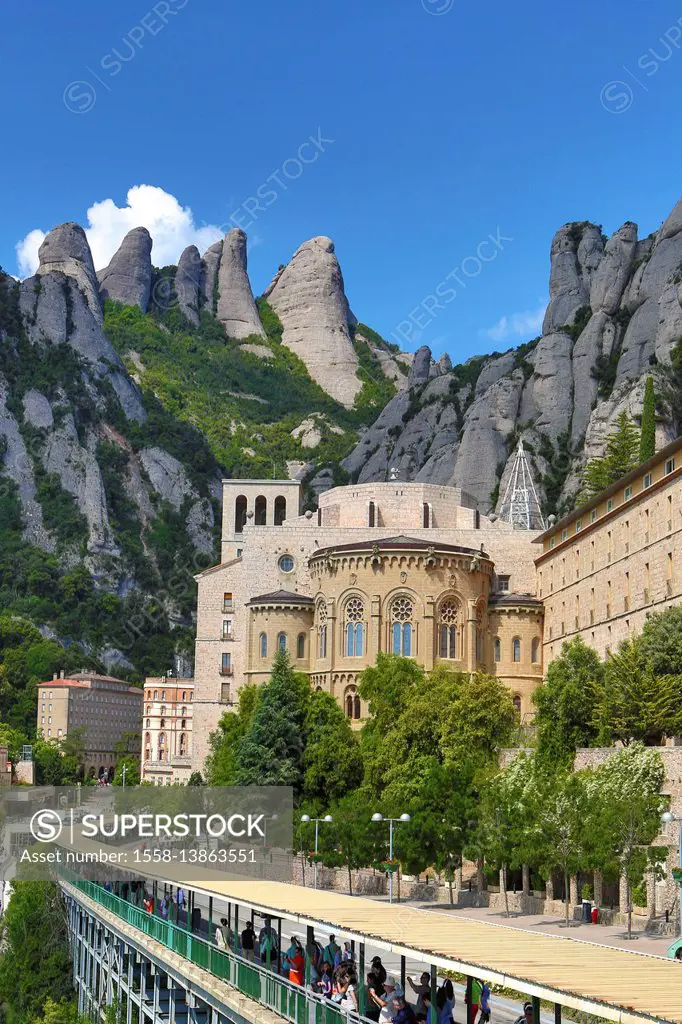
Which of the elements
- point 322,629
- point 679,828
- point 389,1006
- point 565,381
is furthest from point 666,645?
point 565,381

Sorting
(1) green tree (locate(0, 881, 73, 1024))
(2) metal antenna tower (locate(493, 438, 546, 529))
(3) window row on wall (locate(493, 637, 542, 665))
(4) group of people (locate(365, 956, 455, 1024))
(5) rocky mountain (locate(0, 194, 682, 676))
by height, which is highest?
(5) rocky mountain (locate(0, 194, 682, 676))

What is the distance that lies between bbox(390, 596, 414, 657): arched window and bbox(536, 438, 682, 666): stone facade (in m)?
9.26

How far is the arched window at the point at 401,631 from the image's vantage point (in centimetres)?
7956

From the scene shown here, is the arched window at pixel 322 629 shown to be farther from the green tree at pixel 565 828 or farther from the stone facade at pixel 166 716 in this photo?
the stone facade at pixel 166 716

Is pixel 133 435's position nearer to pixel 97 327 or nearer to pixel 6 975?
pixel 97 327

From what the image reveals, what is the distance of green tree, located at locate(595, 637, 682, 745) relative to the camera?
173 ft

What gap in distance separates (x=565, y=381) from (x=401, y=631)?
58.6m

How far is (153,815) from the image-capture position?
80688 mm

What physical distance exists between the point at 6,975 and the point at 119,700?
111m

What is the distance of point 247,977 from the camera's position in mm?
23688

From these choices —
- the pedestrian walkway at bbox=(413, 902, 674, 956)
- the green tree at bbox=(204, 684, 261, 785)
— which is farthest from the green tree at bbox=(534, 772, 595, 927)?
the green tree at bbox=(204, 684, 261, 785)

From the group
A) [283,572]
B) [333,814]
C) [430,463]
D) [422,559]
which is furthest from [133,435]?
[333,814]

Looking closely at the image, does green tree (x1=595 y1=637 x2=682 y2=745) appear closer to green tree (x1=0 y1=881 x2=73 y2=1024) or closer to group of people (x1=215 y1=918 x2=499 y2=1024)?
green tree (x1=0 y1=881 x2=73 y2=1024)

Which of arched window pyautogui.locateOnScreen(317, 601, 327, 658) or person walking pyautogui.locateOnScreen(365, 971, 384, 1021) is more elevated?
arched window pyautogui.locateOnScreen(317, 601, 327, 658)
